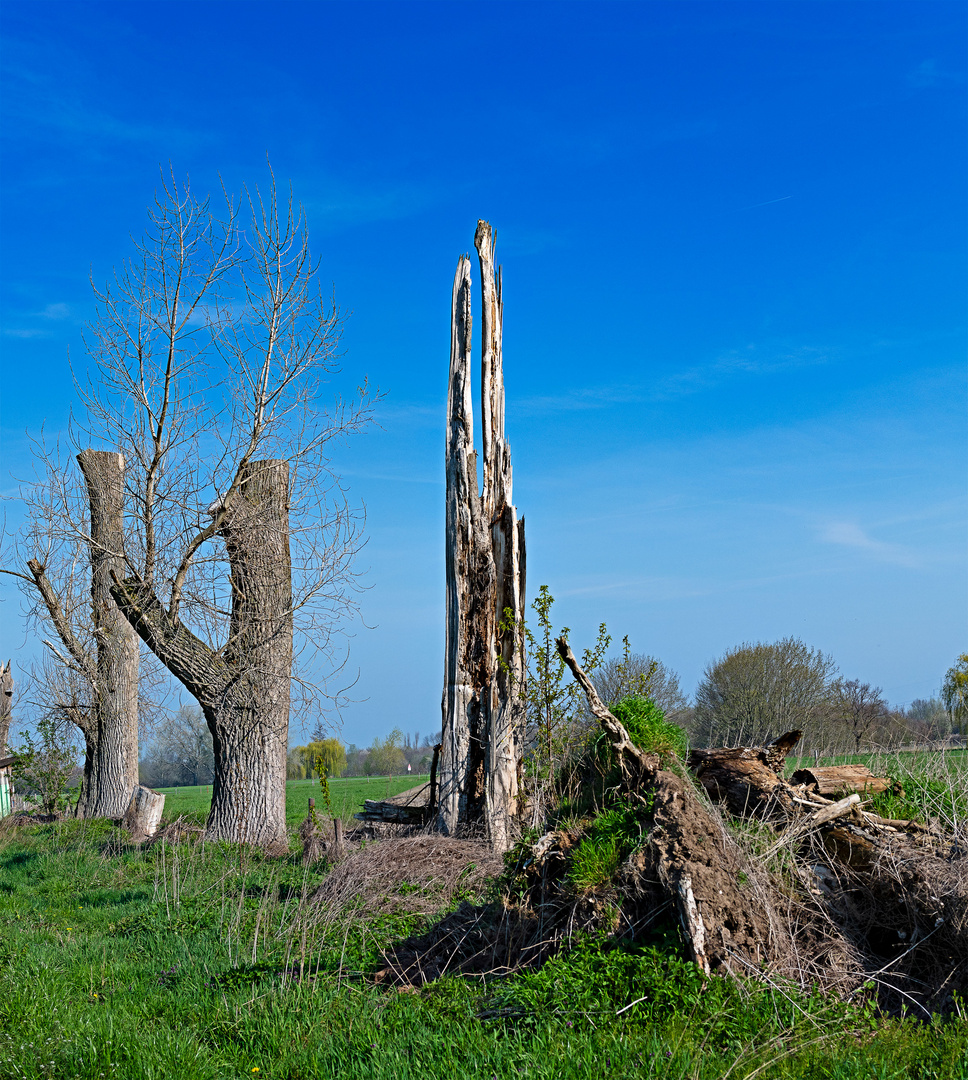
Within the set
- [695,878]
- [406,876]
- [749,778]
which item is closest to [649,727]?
[749,778]

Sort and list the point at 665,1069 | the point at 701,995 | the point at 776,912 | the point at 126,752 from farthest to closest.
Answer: the point at 126,752 → the point at 776,912 → the point at 701,995 → the point at 665,1069

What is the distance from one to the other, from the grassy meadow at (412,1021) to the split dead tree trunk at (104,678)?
10577mm

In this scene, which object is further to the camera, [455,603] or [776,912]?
[455,603]

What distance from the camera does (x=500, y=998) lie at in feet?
15.7

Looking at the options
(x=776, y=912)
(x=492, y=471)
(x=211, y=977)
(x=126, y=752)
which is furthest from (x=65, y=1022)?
(x=126, y=752)

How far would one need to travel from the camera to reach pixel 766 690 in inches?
1083

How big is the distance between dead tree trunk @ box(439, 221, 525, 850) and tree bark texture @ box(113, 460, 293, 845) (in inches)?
138

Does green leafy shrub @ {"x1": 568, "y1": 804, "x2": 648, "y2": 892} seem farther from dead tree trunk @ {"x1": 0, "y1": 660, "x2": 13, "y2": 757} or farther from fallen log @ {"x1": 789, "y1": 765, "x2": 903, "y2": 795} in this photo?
dead tree trunk @ {"x1": 0, "y1": 660, "x2": 13, "y2": 757}

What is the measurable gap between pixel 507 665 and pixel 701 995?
5.53 m

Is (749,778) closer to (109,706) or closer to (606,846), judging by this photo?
(606,846)

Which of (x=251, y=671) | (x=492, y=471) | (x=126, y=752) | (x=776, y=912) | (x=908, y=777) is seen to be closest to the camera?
(x=776, y=912)

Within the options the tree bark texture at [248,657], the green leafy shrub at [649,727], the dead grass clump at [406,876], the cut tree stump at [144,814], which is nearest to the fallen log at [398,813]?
the dead grass clump at [406,876]

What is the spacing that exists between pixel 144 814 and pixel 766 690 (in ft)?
66.0

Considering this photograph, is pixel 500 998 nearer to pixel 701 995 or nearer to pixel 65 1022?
pixel 701 995
